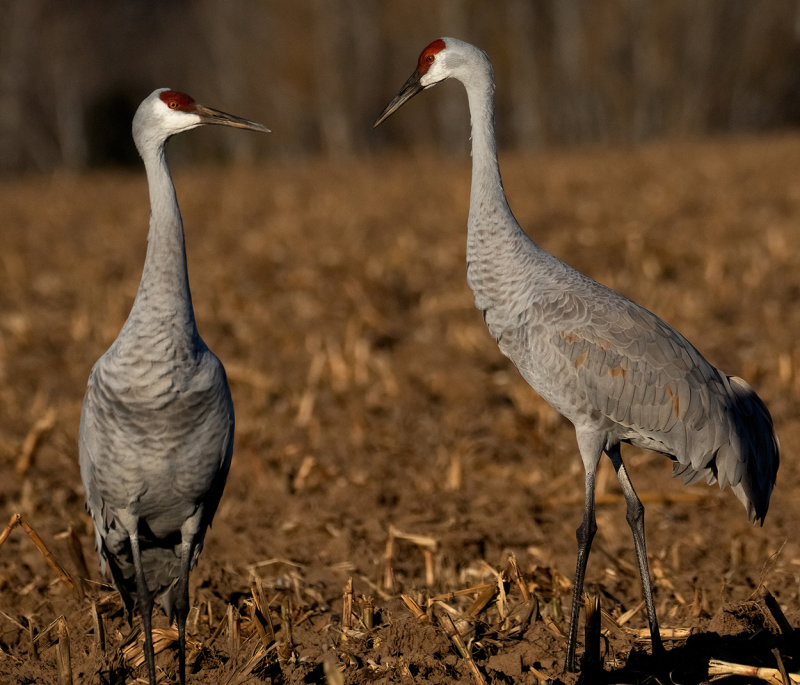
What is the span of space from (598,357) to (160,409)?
1464 mm

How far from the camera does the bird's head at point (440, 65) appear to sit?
382cm

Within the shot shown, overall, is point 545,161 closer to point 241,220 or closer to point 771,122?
point 241,220

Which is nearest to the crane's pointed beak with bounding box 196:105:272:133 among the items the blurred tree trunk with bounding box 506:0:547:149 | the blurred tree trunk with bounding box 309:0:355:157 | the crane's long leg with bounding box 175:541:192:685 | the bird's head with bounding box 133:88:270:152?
the bird's head with bounding box 133:88:270:152

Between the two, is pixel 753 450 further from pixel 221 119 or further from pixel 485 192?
pixel 221 119

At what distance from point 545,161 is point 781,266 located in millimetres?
10618

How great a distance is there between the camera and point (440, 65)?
386cm

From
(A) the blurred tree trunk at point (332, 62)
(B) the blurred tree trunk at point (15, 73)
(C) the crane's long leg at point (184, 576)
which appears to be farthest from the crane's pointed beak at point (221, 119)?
(B) the blurred tree trunk at point (15, 73)

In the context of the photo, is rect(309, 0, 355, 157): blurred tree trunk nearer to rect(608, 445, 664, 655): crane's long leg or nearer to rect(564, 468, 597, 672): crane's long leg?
rect(608, 445, 664, 655): crane's long leg

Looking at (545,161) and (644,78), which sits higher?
(644,78)

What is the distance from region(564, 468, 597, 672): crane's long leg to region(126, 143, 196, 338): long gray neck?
56.8 inches

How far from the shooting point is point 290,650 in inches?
141

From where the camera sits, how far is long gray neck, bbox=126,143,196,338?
3303mm

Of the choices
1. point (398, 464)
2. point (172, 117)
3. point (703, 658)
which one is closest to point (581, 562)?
point (703, 658)

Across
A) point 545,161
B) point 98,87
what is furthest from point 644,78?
point 98,87
